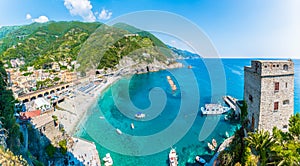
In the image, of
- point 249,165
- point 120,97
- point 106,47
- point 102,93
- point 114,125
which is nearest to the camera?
point 249,165

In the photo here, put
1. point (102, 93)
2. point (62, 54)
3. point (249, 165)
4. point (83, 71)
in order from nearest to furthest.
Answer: point (249, 165) < point (102, 93) < point (83, 71) < point (62, 54)

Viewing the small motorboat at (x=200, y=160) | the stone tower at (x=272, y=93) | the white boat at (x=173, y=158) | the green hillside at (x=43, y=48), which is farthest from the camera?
the green hillside at (x=43, y=48)

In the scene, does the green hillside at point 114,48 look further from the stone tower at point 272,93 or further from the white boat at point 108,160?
the stone tower at point 272,93

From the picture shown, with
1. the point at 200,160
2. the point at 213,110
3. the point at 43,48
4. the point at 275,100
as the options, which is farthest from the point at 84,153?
the point at 43,48

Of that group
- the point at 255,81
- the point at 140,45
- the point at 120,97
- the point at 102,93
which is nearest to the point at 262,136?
the point at 255,81

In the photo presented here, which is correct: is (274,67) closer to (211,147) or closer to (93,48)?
(211,147)

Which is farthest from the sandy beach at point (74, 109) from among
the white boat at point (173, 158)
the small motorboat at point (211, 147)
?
the small motorboat at point (211, 147)

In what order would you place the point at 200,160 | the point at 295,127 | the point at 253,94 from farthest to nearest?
1. the point at 200,160
2. the point at 253,94
3. the point at 295,127

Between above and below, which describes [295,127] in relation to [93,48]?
below

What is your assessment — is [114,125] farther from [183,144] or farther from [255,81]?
[255,81]
